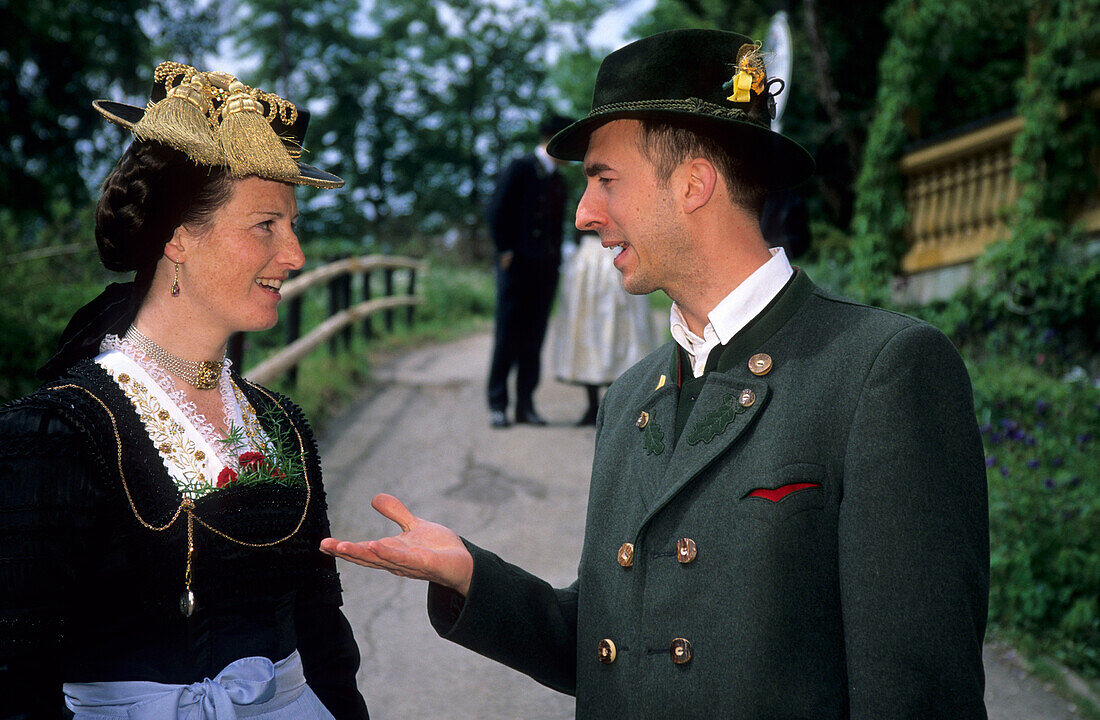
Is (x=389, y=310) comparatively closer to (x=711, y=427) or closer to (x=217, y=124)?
(x=217, y=124)

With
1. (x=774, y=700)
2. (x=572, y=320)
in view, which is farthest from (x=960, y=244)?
(x=774, y=700)

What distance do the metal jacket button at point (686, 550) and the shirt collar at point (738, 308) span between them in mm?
390

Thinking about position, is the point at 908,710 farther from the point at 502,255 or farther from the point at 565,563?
the point at 502,255

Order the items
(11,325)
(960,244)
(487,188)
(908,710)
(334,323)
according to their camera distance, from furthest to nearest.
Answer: (487,188) < (960,244) < (334,323) < (11,325) < (908,710)

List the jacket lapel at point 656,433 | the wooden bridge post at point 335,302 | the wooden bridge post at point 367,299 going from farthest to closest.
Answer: the wooden bridge post at point 367,299 → the wooden bridge post at point 335,302 → the jacket lapel at point 656,433

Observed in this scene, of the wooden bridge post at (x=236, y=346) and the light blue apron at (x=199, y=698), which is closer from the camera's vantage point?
the light blue apron at (x=199, y=698)

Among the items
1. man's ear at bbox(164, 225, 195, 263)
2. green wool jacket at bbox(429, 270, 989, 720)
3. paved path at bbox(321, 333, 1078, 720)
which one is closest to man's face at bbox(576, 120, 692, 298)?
green wool jacket at bbox(429, 270, 989, 720)

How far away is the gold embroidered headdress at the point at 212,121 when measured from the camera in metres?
1.92

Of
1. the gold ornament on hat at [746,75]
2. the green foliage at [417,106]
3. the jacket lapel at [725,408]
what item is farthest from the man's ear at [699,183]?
the green foliage at [417,106]

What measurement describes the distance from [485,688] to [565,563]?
1.23 m

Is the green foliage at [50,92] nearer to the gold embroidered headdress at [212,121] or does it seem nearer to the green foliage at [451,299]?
the green foliage at [451,299]

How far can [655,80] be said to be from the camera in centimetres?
197

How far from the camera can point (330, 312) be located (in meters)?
9.84

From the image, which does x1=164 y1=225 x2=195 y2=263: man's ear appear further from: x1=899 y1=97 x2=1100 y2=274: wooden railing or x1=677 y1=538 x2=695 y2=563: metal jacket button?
x1=899 y1=97 x2=1100 y2=274: wooden railing
